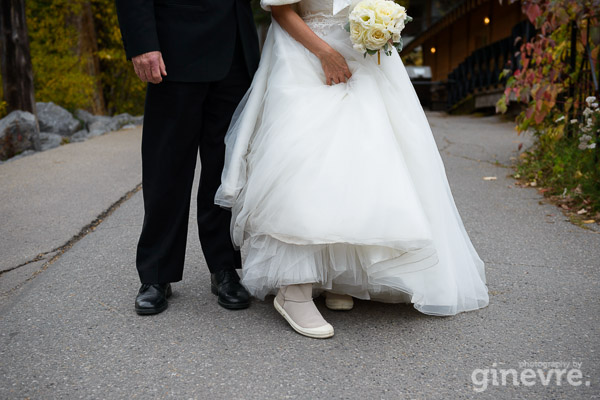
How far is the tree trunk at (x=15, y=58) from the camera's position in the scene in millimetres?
7570

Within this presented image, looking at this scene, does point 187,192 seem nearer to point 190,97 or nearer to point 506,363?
point 190,97

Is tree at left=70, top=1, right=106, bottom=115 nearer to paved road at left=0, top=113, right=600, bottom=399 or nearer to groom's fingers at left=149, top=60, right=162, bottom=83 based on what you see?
paved road at left=0, top=113, right=600, bottom=399

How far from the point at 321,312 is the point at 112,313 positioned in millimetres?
860

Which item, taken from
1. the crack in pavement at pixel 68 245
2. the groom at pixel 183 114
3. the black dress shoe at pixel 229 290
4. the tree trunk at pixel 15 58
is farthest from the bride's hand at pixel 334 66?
the tree trunk at pixel 15 58

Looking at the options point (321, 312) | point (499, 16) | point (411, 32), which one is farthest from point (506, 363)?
point (411, 32)

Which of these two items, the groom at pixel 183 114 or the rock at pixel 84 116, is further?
the rock at pixel 84 116

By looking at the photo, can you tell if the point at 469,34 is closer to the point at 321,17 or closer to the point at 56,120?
the point at 56,120

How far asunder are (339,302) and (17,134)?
644 centimetres

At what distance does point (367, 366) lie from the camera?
1.80 m

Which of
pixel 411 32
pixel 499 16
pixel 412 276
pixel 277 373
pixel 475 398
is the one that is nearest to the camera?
pixel 475 398

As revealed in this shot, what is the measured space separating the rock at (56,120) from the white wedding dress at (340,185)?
8091 millimetres

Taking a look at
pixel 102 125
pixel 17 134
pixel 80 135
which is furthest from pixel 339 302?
pixel 102 125

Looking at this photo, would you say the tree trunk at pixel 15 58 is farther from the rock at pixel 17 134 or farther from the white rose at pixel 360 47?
the white rose at pixel 360 47

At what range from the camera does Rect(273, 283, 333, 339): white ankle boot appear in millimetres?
2006
